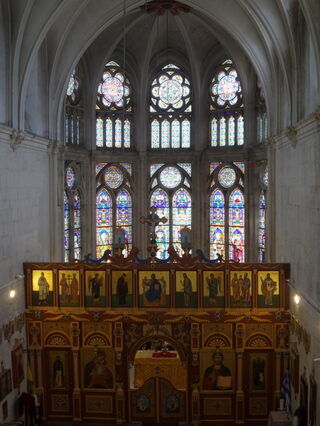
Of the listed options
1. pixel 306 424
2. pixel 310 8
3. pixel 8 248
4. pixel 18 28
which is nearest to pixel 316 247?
pixel 306 424

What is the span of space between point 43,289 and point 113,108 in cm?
1343

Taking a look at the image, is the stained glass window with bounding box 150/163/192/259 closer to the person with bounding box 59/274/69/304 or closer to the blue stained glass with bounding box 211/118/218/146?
the blue stained glass with bounding box 211/118/218/146

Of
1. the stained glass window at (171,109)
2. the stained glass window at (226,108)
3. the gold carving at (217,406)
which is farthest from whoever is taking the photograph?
the stained glass window at (171,109)

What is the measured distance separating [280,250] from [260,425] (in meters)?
6.50

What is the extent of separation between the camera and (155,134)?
31719mm

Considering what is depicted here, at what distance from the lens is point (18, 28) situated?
19.8 meters

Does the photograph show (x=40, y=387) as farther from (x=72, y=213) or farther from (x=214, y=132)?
(x=214, y=132)

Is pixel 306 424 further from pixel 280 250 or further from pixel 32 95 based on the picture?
pixel 32 95

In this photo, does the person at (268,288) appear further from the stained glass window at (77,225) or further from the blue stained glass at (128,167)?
the blue stained glass at (128,167)

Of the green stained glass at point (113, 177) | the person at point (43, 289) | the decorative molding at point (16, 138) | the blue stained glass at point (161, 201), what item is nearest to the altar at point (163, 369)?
the person at point (43, 289)

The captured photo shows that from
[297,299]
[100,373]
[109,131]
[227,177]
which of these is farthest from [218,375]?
[109,131]

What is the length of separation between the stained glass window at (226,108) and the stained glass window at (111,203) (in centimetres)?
531

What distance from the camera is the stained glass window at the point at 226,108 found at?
30203mm

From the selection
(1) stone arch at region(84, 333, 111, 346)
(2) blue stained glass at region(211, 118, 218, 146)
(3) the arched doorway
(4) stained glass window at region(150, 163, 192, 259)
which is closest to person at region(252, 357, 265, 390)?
(3) the arched doorway
